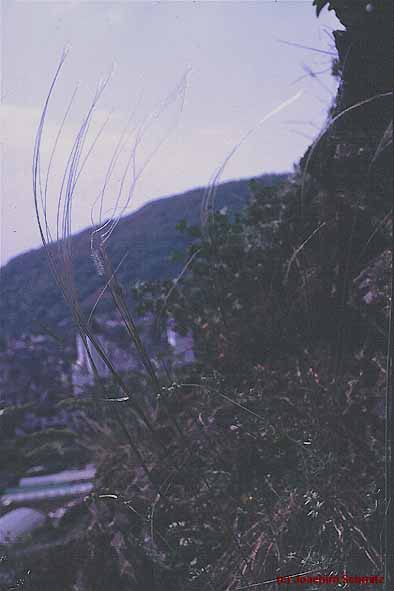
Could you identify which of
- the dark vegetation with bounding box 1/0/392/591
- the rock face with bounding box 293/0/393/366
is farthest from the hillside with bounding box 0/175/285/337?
the rock face with bounding box 293/0/393/366

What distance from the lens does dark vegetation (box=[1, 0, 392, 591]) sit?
1681 millimetres

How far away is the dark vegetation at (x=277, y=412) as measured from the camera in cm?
168

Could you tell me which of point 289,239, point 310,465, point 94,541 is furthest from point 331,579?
point 289,239

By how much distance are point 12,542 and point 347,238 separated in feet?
4.24

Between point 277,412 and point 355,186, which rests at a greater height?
point 355,186

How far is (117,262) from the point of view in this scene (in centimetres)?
184

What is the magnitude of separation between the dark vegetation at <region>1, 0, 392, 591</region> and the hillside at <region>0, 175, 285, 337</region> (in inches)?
6.7

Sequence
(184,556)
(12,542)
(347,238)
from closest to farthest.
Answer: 1. (184,556)
2. (12,542)
3. (347,238)

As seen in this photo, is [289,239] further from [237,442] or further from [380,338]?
[237,442]

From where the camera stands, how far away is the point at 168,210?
2.62 metres

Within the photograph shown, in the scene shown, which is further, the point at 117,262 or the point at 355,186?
the point at 355,186

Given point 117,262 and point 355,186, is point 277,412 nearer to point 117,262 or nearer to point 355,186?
point 117,262

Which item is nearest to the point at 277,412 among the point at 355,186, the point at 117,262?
the point at 117,262

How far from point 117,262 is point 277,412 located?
576mm
